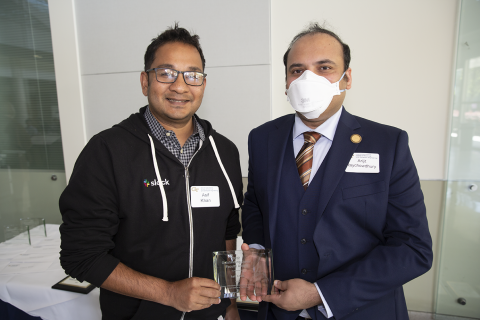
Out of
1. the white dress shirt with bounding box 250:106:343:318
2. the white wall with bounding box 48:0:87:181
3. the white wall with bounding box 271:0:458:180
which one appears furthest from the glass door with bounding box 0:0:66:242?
the white dress shirt with bounding box 250:106:343:318

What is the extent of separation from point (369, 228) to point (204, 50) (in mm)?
2380

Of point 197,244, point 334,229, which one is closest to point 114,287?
point 197,244

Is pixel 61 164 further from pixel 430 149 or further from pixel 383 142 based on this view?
pixel 430 149

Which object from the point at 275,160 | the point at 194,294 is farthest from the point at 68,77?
the point at 194,294

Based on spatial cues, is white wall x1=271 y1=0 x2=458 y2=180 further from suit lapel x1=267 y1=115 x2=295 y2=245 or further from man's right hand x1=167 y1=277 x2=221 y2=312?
man's right hand x1=167 y1=277 x2=221 y2=312

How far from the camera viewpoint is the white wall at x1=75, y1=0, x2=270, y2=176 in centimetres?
279

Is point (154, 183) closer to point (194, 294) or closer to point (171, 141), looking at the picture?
point (171, 141)

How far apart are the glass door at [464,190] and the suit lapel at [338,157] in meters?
1.89

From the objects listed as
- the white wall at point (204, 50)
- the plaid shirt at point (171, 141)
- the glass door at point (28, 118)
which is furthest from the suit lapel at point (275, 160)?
the glass door at point (28, 118)

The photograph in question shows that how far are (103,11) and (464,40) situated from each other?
3517 millimetres

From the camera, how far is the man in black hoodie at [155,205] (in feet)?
3.84

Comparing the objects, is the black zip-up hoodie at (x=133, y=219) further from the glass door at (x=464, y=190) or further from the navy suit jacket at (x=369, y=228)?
the glass door at (x=464, y=190)

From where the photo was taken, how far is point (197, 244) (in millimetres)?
1324

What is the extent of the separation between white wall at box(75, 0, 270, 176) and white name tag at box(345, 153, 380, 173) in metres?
1.75
